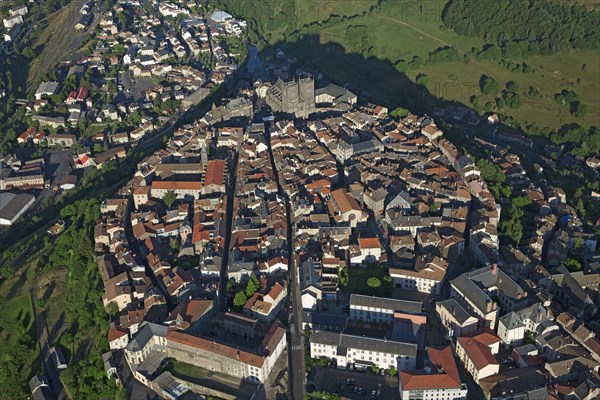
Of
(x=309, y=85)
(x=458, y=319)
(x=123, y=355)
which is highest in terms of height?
(x=309, y=85)

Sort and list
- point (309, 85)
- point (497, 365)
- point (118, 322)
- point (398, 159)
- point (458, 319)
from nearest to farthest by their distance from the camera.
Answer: point (497, 365) < point (458, 319) < point (118, 322) < point (398, 159) < point (309, 85)

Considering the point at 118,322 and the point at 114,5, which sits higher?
the point at 114,5

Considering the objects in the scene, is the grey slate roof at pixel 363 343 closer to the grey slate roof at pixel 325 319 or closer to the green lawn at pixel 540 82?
the grey slate roof at pixel 325 319

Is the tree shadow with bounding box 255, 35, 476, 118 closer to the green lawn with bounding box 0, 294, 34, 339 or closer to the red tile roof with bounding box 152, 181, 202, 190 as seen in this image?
the red tile roof with bounding box 152, 181, 202, 190

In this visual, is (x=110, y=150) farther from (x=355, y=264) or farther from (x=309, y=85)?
(x=355, y=264)

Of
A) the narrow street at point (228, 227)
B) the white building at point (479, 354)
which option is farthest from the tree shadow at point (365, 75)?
the white building at point (479, 354)

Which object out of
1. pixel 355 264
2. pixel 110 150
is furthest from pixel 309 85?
pixel 355 264

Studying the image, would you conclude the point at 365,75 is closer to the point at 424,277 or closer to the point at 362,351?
the point at 424,277
